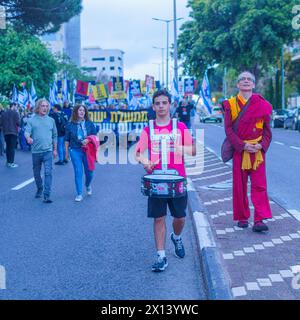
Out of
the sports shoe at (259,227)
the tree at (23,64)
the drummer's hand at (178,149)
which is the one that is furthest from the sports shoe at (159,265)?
the tree at (23,64)

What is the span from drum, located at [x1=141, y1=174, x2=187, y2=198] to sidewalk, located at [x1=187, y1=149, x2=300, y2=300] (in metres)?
0.75

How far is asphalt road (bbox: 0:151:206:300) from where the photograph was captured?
610cm

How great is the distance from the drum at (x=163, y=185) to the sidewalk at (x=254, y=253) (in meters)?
0.75

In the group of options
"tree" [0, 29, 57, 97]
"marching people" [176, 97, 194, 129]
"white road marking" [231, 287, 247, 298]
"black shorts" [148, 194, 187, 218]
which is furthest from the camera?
"tree" [0, 29, 57, 97]

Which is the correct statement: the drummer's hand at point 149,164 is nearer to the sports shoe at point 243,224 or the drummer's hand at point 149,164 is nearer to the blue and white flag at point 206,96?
the sports shoe at point 243,224

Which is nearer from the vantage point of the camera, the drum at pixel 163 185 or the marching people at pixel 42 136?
the drum at pixel 163 185

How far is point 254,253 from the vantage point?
7.15 meters

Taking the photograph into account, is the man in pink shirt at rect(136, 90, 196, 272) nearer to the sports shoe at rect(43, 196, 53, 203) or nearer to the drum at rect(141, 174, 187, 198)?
the drum at rect(141, 174, 187, 198)

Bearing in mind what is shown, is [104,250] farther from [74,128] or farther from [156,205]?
[74,128]

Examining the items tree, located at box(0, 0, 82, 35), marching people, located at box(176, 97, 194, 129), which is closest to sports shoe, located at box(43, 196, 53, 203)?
tree, located at box(0, 0, 82, 35)

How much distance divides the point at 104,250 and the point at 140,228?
1.41 metres

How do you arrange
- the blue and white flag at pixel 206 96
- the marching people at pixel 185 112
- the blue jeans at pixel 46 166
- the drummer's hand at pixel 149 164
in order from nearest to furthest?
the drummer's hand at pixel 149 164
the blue jeans at pixel 46 166
the blue and white flag at pixel 206 96
the marching people at pixel 185 112

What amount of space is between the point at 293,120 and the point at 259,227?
37298 mm

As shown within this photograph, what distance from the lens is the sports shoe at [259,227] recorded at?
824cm
